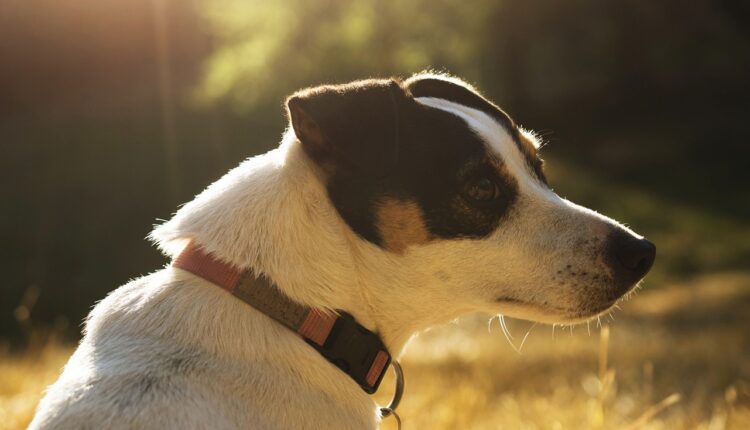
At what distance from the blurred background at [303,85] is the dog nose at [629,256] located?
924cm

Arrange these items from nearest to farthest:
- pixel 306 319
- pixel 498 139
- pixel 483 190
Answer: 1. pixel 306 319
2. pixel 483 190
3. pixel 498 139

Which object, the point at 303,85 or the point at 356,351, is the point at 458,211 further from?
the point at 303,85

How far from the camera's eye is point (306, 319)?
2939 millimetres

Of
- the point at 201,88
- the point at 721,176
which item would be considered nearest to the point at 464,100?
the point at 721,176

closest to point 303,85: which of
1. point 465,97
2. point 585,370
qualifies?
point 585,370

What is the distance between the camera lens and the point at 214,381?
2.71 m

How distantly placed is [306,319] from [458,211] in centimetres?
70

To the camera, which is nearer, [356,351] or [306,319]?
[306,319]

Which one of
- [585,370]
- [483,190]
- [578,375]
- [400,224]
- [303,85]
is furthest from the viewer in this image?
[303,85]

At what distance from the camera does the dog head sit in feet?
10.2

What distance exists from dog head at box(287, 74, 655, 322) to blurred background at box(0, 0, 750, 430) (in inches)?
364

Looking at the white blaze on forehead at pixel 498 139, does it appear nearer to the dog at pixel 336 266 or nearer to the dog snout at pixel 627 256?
the dog at pixel 336 266

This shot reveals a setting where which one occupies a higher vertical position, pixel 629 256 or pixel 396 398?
pixel 629 256

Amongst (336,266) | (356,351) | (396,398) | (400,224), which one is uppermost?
(400,224)
